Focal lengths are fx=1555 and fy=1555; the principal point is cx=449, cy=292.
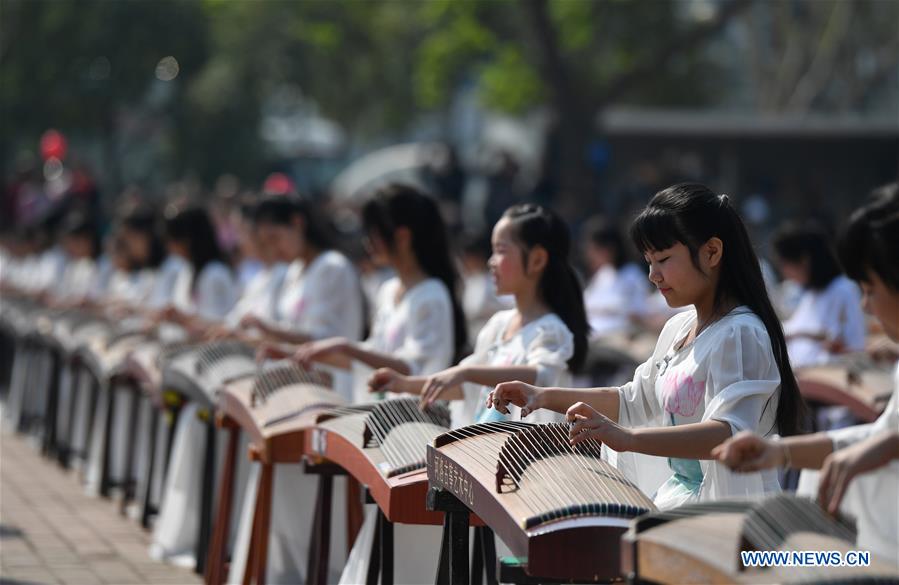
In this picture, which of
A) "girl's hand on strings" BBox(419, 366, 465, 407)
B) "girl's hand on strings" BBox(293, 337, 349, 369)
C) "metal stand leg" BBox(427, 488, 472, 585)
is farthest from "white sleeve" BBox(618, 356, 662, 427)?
"girl's hand on strings" BBox(293, 337, 349, 369)

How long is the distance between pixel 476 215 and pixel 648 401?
1919 cm

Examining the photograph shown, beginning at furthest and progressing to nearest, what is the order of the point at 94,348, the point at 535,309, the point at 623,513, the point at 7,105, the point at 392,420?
the point at 7,105 → the point at 94,348 → the point at 535,309 → the point at 392,420 → the point at 623,513

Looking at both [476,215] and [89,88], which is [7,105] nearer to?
[89,88]

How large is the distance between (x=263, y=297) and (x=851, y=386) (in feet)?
9.69

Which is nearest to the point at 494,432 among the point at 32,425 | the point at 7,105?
the point at 32,425

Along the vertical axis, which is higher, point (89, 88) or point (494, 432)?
point (89, 88)

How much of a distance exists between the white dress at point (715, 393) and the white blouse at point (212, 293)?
522 cm

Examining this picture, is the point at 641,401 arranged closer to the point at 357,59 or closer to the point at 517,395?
the point at 517,395

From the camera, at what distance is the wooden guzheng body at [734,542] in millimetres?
2604

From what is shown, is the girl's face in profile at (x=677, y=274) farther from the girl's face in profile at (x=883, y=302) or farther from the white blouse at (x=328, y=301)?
the white blouse at (x=328, y=301)

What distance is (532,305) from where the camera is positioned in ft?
16.8

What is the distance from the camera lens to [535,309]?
511 centimetres

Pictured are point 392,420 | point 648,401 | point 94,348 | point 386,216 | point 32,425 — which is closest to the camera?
point 648,401

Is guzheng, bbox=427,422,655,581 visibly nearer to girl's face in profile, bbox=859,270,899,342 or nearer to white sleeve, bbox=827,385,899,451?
white sleeve, bbox=827,385,899,451
